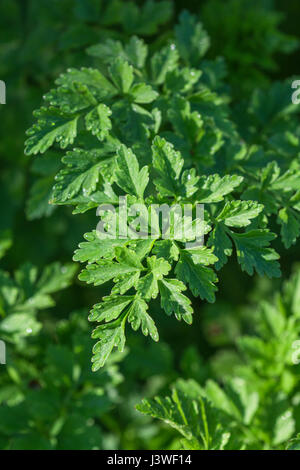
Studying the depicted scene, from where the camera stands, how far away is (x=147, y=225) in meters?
1.19

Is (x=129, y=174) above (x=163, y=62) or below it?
below

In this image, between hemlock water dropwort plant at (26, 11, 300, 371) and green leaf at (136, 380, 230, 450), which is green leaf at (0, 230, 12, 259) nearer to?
hemlock water dropwort plant at (26, 11, 300, 371)

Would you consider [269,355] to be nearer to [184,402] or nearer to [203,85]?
[184,402]

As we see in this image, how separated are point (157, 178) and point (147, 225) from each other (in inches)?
7.4

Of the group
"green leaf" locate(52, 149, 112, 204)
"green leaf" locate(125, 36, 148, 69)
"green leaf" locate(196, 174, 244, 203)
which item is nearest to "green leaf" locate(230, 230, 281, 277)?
"green leaf" locate(196, 174, 244, 203)

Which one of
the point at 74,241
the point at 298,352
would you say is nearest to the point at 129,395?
the point at 74,241

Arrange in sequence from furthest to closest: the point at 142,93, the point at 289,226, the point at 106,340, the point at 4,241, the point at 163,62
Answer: the point at 4,241 < the point at 163,62 < the point at 142,93 < the point at 289,226 < the point at 106,340

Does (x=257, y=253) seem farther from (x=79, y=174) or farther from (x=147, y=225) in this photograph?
(x=79, y=174)

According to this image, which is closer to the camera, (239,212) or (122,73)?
(239,212)

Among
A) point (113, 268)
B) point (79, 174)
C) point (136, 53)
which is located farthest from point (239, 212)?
point (136, 53)

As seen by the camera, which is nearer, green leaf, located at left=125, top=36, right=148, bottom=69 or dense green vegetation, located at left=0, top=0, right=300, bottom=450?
dense green vegetation, located at left=0, top=0, right=300, bottom=450

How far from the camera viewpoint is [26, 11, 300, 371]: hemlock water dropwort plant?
116 centimetres

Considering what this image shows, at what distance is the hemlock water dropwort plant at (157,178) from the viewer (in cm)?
116

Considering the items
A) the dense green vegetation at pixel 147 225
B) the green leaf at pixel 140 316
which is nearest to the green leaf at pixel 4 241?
the dense green vegetation at pixel 147 225
